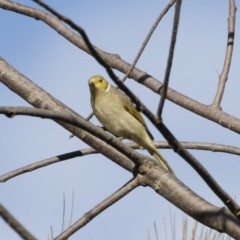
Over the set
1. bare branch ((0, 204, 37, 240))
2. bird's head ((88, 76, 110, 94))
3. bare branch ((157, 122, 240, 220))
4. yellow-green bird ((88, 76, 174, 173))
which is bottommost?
bare branch ((0, 204, 37, 240))

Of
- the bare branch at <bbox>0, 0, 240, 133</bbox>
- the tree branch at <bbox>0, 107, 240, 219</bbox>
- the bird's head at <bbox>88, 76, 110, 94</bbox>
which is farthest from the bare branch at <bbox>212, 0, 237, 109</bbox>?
the bird's head at <bbox>88, 76, 110, 94</bbox>

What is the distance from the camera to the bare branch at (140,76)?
3173 millimetres

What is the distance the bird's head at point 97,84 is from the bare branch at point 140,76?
5.33ft

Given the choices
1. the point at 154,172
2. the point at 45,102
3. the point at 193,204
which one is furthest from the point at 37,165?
the point at 193,204

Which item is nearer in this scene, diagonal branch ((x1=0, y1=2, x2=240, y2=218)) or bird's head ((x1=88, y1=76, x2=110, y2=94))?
diagonal branch ((x1=0, y1=2, x2=240, y2=218))

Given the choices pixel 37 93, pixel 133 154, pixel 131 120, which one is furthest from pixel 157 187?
pixel 131 120

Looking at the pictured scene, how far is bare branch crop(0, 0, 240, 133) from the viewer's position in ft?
10.4

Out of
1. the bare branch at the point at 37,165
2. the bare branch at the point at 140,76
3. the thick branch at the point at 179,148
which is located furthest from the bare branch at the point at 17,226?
the bare branch at the point at 140,76

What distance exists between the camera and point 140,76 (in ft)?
11.8

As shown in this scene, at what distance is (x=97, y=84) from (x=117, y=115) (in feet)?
1.29

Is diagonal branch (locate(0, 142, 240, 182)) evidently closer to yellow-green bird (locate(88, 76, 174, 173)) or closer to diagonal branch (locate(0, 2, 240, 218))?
diagonal branch (locate(0, 2, 240, 218))

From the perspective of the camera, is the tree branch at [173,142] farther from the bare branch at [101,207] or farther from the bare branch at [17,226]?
the bare branch at [17,226]

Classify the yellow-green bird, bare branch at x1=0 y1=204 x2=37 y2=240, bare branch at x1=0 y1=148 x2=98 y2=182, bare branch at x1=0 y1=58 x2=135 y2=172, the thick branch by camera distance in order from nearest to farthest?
bare branch at x1=0 y1=204 x2=37 y2=240 → the thick branch → bare branch at x1=0 y1=148 x2=98 y2=182 → bare branch at x1=0 y1=58 x2=135 y2=172 → the yellow-green bird

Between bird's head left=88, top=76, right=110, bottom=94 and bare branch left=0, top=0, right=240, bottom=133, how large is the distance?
163cm
